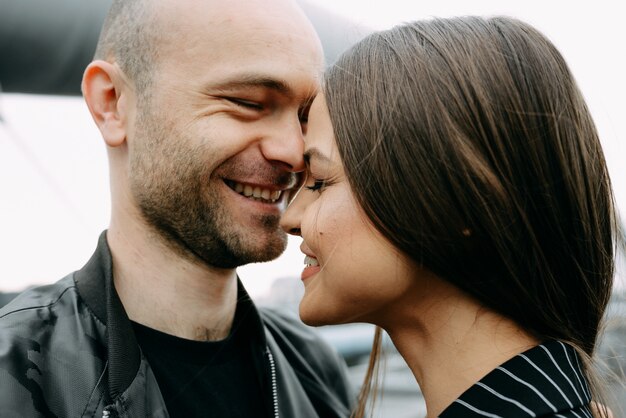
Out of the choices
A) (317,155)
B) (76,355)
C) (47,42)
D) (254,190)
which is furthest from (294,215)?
(47,42)

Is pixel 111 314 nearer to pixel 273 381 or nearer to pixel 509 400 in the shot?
pixel 273 381

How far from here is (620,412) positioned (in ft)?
4.65

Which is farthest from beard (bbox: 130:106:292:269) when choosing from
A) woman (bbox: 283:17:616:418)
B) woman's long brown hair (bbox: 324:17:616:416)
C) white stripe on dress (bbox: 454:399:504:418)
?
white stripe on dress (bbox: 454:399:504:418)

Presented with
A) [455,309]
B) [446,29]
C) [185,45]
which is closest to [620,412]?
[455,309]

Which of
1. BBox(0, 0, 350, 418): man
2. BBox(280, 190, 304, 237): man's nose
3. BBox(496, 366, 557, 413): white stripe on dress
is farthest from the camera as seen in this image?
BBox(0, 0, 350, 418): man

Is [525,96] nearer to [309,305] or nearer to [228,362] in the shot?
[309,305]

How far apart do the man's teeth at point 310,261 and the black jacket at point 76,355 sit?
447 mm

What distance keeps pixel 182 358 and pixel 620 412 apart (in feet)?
3.73

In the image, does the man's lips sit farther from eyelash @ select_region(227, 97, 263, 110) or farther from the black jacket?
the black jacket

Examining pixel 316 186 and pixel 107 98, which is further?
pixel 107 98

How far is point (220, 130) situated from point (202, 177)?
0.49 ft

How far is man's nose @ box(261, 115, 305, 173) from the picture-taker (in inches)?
72.9

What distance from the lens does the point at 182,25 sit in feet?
6.33

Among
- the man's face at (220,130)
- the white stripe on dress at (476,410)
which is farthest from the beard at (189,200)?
the white stripe on dress at (476,410)
